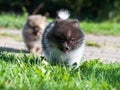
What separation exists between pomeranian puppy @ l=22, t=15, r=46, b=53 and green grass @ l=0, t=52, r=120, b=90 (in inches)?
152

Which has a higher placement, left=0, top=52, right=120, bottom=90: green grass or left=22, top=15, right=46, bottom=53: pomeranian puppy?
left=22, top=15, right=46, bottom=53: pomeranian puppy

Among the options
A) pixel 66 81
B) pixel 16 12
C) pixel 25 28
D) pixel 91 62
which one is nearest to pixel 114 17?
pixel 16 12

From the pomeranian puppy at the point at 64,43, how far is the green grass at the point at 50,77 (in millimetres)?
225

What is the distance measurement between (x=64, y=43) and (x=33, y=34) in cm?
423

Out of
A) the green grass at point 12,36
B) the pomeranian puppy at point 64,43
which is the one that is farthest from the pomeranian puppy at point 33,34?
the pomeranian puppy at point 64,43

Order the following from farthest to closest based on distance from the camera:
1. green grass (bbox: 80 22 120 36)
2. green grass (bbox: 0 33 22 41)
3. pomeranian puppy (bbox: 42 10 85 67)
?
green grass (bbox: 80 22 120 36)
green grass (bbox: 0 33 22 41)
pomeranian puppy (bbox: 42 10 85 67)

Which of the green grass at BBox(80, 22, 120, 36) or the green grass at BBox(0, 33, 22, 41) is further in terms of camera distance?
the green grass at BBox(80, 22, 120, 36)

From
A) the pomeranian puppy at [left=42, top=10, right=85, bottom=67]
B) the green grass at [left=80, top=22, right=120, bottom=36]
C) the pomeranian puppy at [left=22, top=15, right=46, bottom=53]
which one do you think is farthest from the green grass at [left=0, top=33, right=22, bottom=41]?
the pomeranian puppy at [left=42, top=10, right=85, bottom=67]

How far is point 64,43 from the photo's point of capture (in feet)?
25.8

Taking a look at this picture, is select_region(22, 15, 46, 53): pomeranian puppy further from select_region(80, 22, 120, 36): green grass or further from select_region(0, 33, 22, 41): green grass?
select_region(80, 22, 120, 36): green grass

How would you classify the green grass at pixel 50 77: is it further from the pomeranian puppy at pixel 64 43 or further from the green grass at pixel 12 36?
the green grass at pixel 12 36

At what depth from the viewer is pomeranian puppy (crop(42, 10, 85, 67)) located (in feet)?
25.8

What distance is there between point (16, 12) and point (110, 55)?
1269cm

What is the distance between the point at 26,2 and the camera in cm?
2202
